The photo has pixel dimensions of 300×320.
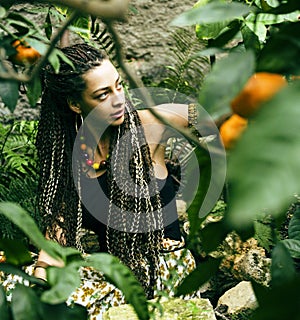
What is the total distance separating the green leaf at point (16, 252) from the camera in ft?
2.66

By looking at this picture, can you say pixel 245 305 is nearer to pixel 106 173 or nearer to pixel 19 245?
pixel 106 173

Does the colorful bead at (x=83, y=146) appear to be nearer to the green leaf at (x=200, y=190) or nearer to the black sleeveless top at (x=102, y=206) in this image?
the black sleeveless top at (x=102, y=206)

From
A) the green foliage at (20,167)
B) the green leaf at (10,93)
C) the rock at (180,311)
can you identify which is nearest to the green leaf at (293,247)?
the green leaf at (10,93)

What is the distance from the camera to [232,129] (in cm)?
65

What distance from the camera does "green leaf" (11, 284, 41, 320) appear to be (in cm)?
70

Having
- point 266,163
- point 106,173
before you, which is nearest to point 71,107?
point 106,173

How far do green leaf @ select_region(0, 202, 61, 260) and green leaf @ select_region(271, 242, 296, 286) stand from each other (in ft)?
0.72

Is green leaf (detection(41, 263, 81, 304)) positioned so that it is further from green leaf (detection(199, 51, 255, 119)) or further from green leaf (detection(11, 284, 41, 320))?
green leaf (detection(199, 51, 255, 119))

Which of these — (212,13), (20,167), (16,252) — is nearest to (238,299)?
(20,167)

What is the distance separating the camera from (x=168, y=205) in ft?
11.4

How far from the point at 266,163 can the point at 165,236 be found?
315 centimetres

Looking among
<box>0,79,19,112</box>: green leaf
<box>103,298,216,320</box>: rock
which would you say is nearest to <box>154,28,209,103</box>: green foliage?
<box>103,298,216,320</box>: rock

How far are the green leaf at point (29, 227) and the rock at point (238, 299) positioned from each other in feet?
7.89

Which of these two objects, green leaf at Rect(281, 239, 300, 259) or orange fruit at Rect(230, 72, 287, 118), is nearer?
orange fruit at Rect(230, 72, 287, 118)
